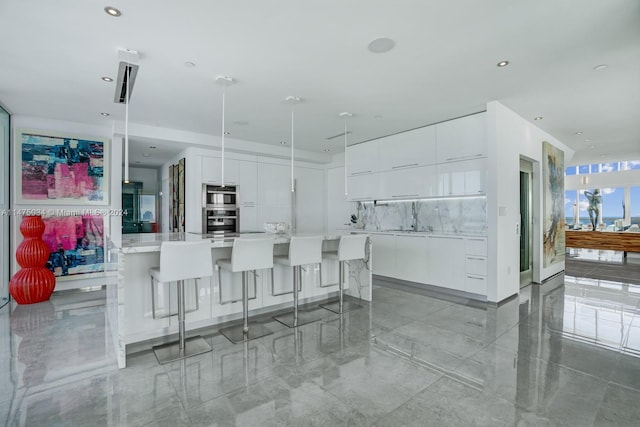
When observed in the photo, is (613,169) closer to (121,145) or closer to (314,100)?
(314,100)

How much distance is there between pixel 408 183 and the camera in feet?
17.2

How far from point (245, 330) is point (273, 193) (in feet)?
12.6

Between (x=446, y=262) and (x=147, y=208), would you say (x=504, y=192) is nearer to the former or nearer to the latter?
(x=446, y=262)

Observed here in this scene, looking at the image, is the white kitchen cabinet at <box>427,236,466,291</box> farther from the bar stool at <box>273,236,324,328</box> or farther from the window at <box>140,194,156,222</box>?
the window at <box>140,194,156,222</box>

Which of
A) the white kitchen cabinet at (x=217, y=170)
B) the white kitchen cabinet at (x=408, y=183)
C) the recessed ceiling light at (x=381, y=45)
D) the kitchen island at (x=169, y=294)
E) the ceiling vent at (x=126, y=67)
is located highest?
the recessed ceiling light at (x=381, y=45)

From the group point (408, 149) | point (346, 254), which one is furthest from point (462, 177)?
point (346, 254)

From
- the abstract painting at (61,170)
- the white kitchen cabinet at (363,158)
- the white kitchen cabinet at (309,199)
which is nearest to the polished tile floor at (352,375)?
the abstract painting at (61,170)

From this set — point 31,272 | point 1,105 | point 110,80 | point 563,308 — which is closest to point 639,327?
point 563,308

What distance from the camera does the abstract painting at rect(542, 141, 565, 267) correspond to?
18.0 feet

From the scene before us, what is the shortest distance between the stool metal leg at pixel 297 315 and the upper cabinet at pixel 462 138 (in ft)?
9.45

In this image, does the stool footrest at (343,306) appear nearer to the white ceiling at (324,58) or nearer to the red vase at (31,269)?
the white ceiling at (324,58)

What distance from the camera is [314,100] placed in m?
3.93

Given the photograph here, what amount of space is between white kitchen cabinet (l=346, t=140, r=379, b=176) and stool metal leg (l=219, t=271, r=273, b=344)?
3.60 meters

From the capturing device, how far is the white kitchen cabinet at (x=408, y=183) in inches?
194
